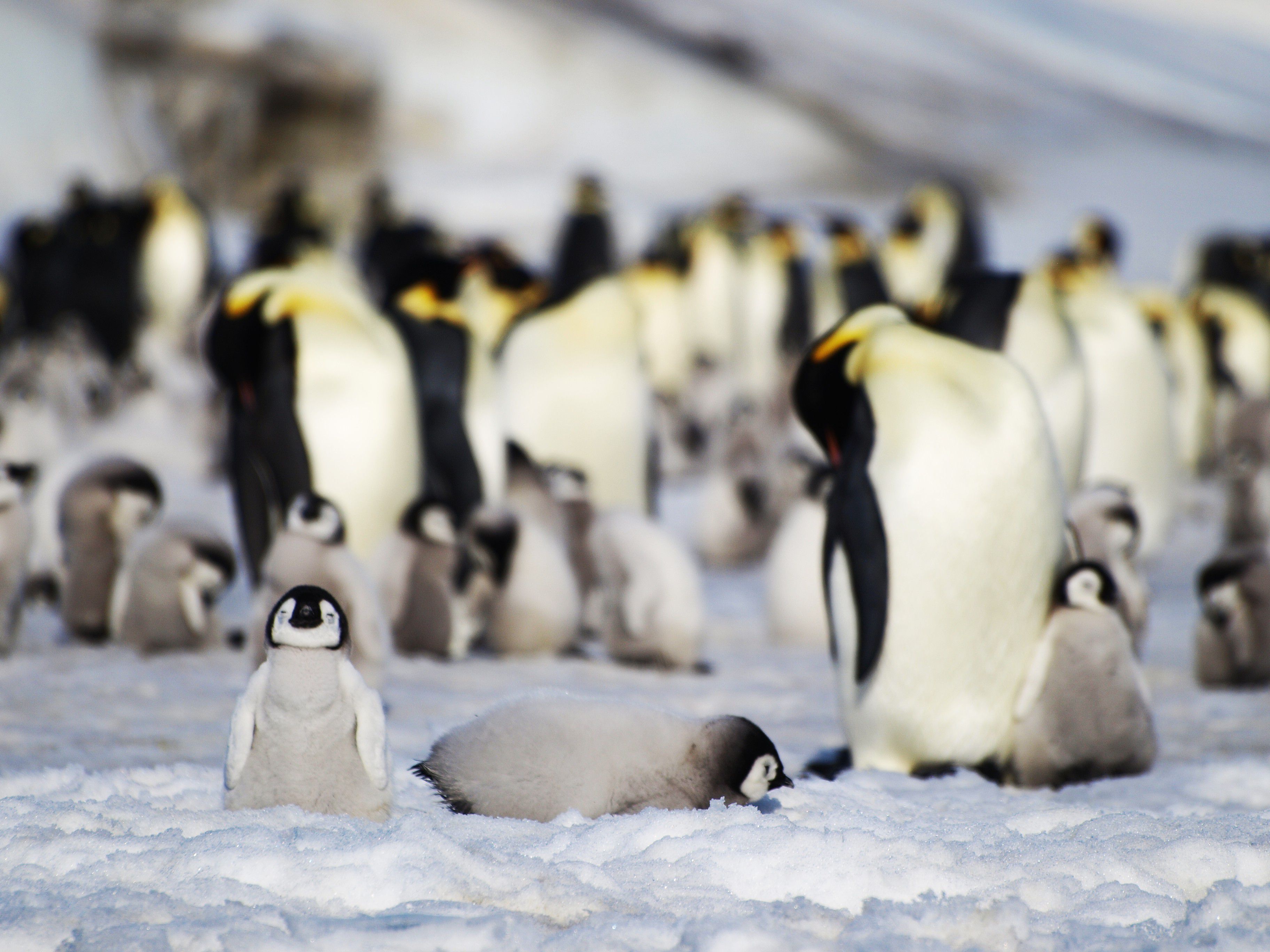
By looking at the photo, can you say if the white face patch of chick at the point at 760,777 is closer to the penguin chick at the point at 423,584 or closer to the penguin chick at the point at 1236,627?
the penguin chick at the point at 423,584

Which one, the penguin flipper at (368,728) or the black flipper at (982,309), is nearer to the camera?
the penguin flipper at (368,728)

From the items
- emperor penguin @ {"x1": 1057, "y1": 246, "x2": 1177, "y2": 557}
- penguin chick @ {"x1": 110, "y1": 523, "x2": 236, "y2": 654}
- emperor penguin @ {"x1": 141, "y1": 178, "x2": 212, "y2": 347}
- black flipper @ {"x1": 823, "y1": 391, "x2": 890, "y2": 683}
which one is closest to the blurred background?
emperor penguin @ {"x1": 141, "y1": 178, "x2": 212, "y2": 347}

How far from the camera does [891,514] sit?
10.8 feet

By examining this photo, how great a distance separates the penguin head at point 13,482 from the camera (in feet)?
13.7

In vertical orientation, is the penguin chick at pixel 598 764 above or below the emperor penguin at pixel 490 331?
below

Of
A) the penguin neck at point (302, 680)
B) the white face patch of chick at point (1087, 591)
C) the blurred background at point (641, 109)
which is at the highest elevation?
the blurred background at point (641, 109)

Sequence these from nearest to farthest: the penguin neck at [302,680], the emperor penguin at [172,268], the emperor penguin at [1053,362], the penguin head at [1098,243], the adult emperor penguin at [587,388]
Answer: the penguin neck at [302,680], the emperor penguin at [1053,362], the adult emperor penguin at [587,388], the emperor penguin at [172,268], the penguin head at [1098,243]

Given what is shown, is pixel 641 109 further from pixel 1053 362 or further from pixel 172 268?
pixel 1053 362

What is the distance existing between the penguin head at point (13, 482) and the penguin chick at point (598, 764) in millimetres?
2208

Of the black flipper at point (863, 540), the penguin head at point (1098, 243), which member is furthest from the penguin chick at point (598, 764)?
the penguin head at point (1098, 243)

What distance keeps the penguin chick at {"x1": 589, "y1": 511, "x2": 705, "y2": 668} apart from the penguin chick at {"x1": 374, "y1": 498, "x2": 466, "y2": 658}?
50cm

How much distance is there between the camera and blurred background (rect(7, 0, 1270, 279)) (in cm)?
2681

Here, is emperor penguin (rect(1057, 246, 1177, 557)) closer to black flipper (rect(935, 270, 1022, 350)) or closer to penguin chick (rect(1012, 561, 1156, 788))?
black flipper (rect(935, 270, 1022, 350))

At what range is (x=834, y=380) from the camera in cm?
351
